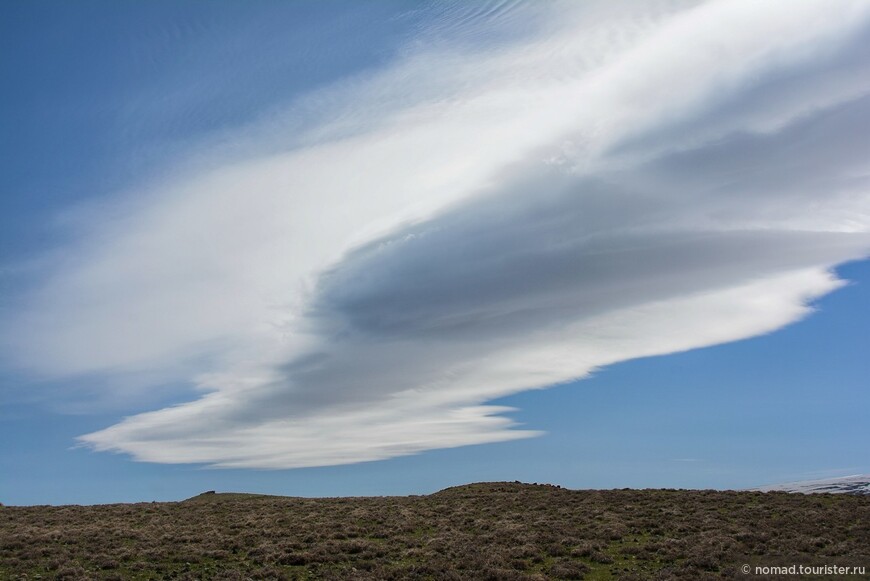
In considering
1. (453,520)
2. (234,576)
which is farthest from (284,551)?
(453,520)

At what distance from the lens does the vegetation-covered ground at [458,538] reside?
2755cm

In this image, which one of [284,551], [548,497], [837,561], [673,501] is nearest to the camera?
[837,561]

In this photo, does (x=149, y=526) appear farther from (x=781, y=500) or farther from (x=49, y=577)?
(x=781, y=500)

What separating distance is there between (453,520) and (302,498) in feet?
73.5

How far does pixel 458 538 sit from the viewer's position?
34469 mm

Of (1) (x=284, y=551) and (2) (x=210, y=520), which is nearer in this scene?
(1) (x=284, y=551)

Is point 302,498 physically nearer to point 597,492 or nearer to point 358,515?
point 358,515

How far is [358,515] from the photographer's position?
42.8 m

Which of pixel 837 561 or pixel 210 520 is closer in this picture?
pixel 837 561

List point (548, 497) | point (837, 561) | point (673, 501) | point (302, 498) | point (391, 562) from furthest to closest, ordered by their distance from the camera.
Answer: point (302, 498), point (548, 497), point (673, 501), point (391, 562), point (837, 561)

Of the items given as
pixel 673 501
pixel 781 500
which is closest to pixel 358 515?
pixel 673 501

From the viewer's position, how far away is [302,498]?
57.9 m

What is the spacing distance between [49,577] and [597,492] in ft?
129

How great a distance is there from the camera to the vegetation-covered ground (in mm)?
27547
